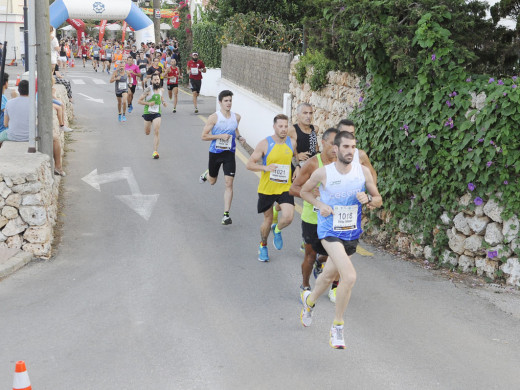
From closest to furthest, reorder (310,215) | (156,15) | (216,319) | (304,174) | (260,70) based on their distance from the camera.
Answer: (216,319) < (304,174) < (310,215) < (260,70) < (156,15)

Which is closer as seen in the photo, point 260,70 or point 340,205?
point 340,205

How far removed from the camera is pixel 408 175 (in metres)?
8.79

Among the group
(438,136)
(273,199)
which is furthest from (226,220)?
(438,136)

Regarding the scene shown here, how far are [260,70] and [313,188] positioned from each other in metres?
11.0

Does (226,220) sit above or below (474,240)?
below

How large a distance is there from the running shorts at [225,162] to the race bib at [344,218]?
439 centimetres

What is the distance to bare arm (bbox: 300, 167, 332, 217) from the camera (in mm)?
6160

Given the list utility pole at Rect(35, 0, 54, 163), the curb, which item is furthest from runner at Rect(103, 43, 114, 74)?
the curb

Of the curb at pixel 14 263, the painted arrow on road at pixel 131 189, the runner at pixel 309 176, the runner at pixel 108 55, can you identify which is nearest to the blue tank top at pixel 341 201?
the runner at pixel 309 176

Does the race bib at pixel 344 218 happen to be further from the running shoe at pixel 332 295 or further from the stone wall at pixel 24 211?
the stone wall at pixel 24 211

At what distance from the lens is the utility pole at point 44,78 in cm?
1004

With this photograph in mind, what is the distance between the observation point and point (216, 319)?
6.86 metres

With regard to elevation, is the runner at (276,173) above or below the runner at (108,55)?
above

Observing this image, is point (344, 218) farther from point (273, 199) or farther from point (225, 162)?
point (225, 162)
